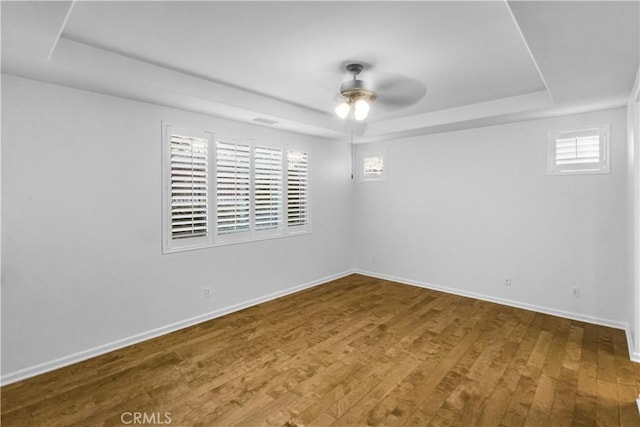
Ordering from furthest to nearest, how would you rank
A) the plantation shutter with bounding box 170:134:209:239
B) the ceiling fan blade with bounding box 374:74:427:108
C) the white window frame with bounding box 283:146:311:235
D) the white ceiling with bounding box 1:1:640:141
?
the white window frame with bounding box 283:146:311:235 → the plantation shutter with bounding box 170:134:209:239 → the ceiling fan blade with bounding box 374:74:427:108 → the white ceiling with bounding box 1:1:640:141

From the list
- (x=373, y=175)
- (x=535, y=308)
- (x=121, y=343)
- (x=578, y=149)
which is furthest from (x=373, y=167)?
(x=121, y=343)

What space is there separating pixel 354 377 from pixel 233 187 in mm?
2718

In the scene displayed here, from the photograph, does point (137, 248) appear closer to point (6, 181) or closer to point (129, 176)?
point (129, 176)

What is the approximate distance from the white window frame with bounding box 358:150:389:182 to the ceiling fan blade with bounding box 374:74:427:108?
1.64m

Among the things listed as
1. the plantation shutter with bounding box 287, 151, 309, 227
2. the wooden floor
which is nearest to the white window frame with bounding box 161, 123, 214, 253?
the wooden floor

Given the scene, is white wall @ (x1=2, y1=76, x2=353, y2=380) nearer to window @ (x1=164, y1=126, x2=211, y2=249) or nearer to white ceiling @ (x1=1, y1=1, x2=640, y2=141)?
window @ (x1=164, y1=126, x2=211, y2=249)

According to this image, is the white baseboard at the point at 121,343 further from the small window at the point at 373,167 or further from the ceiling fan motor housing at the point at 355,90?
the ceiling fan motor housing at the point at 355,90

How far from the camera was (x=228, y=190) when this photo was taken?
416 cm

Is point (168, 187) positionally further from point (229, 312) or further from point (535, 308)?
point (535, 308)

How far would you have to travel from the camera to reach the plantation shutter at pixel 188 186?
12.0 ft

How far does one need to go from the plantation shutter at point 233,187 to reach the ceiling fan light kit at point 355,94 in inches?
69.5

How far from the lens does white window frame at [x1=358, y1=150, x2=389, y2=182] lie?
5738mm

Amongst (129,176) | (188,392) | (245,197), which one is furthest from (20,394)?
(245,197)

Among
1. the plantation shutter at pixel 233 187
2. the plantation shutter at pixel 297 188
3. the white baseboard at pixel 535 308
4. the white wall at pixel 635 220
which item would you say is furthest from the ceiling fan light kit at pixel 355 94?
the white baseboard at pixel 535 308
